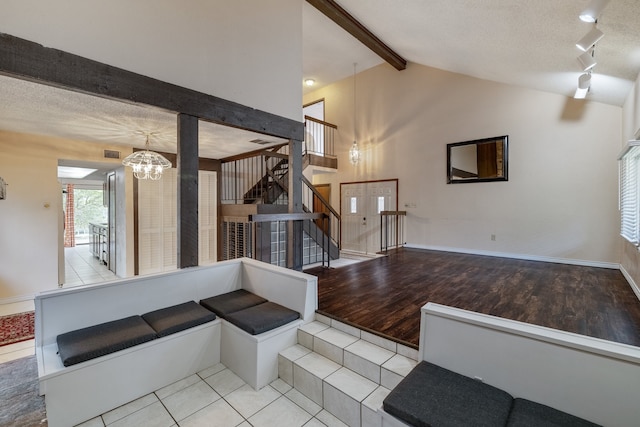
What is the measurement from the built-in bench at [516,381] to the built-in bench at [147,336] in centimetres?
125

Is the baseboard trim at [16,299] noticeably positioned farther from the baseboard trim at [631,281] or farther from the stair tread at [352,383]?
the baseboard trim at [631,281]

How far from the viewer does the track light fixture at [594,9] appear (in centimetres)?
194

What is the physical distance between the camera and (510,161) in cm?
511

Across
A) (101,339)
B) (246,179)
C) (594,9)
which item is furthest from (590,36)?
(246,179)

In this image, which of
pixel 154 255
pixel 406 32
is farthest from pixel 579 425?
pixel 154 255

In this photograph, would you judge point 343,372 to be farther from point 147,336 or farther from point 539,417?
point 147,336

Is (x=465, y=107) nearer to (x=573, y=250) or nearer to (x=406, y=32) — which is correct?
(x=406, y=32)

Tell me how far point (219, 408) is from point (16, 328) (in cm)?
322

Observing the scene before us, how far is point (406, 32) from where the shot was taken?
467cm

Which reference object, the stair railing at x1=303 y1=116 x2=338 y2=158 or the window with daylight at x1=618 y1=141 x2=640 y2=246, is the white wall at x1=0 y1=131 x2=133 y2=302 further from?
the window with daylight at x1=618 y1=141 x2=640 y2=246

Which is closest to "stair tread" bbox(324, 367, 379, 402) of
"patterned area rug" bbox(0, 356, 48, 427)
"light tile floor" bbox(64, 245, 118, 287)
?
"patterned area rug" bbox(0, 356, 48, 427)

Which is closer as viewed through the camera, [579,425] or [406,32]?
[579,425]

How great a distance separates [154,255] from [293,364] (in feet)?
14.5

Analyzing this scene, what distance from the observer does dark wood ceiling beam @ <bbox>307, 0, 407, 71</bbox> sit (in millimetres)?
4684
